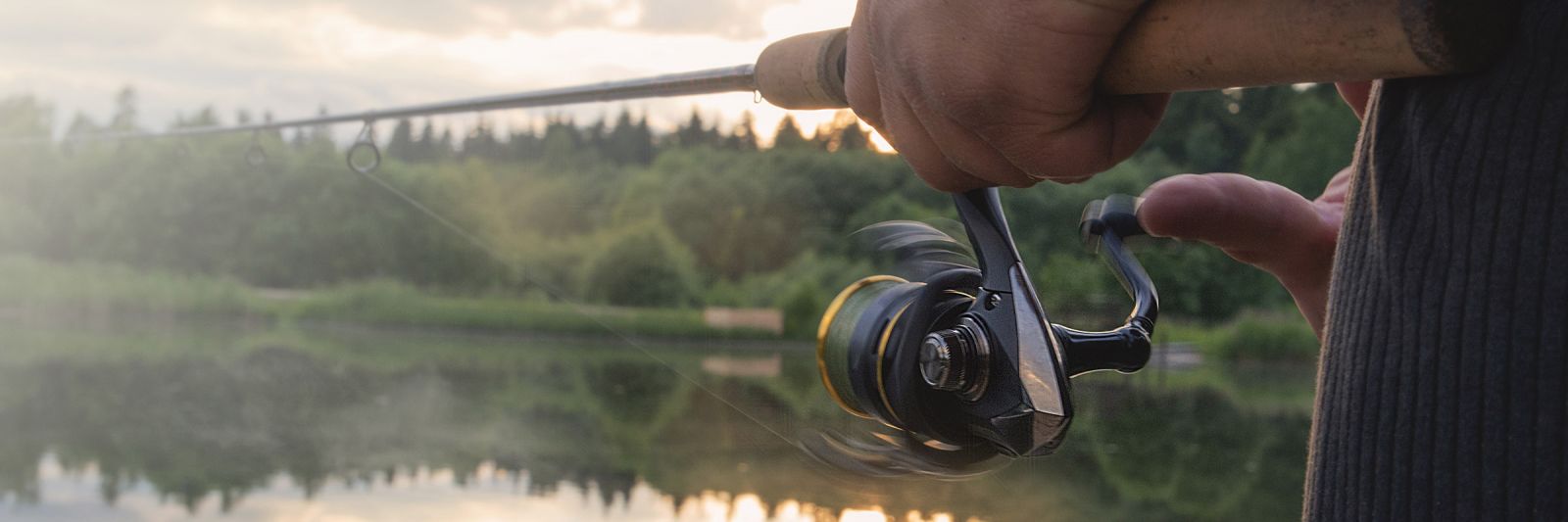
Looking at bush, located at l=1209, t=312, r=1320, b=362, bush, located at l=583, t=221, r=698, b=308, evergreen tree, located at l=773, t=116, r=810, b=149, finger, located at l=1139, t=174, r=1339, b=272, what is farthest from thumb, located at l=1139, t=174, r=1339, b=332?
bush, located at l=1209, t=312, r=1320, b=362

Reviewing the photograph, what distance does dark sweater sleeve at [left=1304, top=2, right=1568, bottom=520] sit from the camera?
344 mm

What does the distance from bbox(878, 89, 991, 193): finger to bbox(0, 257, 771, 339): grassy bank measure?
2432 millimetres

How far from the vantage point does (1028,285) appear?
54cm

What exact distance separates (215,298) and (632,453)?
2034mm

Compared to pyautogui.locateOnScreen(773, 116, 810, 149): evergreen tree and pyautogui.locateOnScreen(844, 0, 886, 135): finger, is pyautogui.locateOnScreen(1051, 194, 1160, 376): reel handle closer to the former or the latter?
pyautogui.locateOnScreen(844, 0, 886, 135): finger

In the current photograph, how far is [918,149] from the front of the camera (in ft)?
1.76

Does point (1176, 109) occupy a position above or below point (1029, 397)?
above

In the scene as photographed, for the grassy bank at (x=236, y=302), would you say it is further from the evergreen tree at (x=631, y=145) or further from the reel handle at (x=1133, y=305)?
the reel handle at (x=1133, y=305)

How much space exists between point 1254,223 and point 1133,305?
0.30ft

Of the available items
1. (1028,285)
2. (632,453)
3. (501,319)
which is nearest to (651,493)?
(632,453)

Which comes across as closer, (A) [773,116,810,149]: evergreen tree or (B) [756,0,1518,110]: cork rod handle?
(B) [756,0,1518,110]: cork rod handle

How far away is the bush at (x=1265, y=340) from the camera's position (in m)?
2.84

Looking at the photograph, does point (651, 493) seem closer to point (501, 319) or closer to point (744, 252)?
point (501, 319)

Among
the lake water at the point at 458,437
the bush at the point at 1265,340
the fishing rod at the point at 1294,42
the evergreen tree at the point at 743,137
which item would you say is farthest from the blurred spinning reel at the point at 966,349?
the bush at the point at 1265,340
